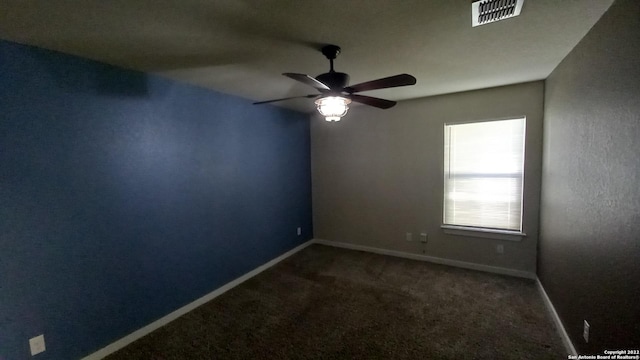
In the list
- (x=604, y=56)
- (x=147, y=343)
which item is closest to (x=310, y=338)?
(x=147, y=343)

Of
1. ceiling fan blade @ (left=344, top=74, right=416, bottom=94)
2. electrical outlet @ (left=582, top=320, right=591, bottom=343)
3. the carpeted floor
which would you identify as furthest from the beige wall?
ceiling fan blade @ (left=344, top=74, right=416, bottom=94)

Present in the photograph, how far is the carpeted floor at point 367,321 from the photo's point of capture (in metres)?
2.10

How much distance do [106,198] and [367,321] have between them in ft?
8.39

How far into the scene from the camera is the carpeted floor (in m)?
2.10

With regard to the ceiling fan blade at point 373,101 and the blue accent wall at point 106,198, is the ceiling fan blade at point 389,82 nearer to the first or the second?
the ceiling fan blade at point 373,101

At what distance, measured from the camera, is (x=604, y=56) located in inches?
61.8

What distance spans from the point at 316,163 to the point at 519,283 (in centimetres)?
332

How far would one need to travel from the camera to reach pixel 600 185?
156cm

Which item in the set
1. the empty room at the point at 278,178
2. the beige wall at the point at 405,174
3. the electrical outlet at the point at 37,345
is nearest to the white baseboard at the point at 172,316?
the empty room at the point at 278,178

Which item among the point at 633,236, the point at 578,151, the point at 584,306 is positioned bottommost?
the point at 584,306

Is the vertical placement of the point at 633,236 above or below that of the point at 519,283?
above

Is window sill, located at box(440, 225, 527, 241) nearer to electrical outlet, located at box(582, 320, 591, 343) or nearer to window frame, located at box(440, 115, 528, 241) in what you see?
window frame, located at box(440, 115, 528, 241)

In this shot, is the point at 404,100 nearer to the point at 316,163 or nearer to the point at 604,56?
the point at 316,163

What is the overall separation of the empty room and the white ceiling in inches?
0.7
